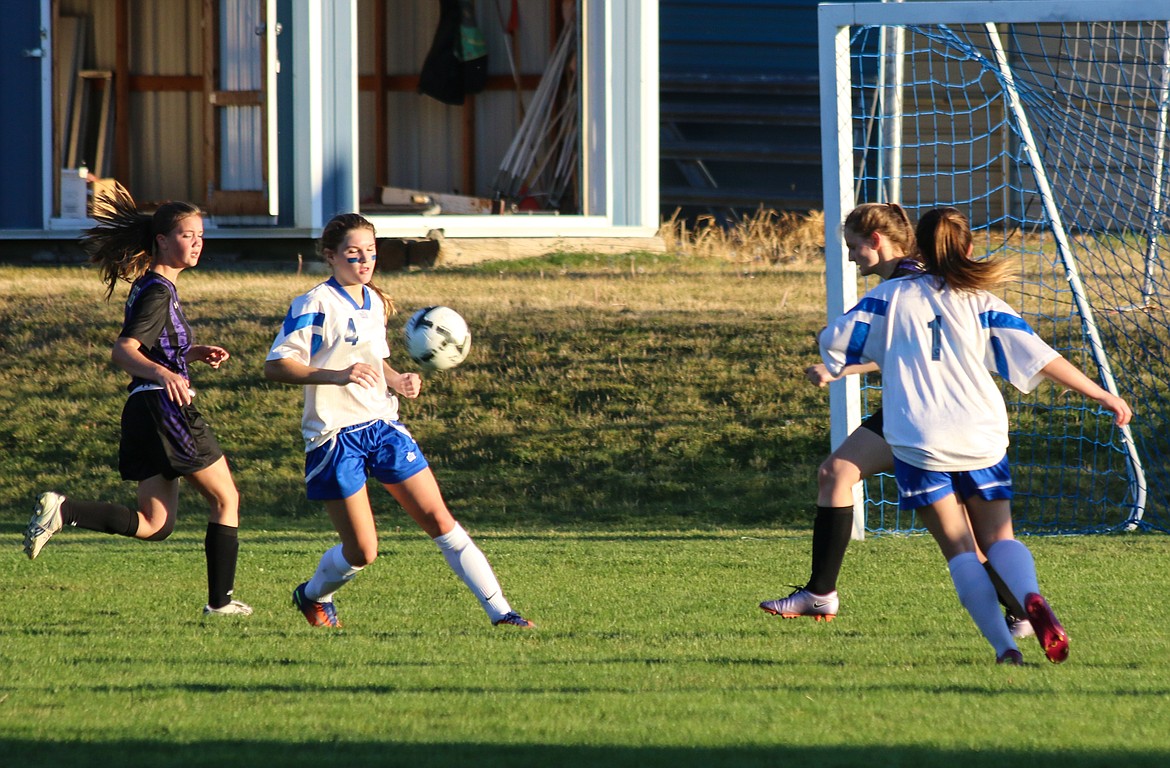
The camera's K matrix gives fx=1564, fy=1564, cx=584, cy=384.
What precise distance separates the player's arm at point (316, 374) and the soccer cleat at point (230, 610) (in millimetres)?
1170

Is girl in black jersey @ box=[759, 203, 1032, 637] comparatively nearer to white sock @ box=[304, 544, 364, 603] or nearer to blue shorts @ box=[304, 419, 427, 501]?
blue shorts @ box=[304, 419, 427, 501]

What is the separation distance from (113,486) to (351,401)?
18.0 ft

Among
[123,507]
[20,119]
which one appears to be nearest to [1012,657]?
[123,507]

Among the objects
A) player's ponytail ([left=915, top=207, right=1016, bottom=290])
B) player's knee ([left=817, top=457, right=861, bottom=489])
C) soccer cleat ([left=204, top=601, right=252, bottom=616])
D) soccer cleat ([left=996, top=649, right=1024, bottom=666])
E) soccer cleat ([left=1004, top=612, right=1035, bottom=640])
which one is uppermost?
player's ponytail ([left=915, top=207, right=1016, bottom=290])

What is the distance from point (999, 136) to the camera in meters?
18.1

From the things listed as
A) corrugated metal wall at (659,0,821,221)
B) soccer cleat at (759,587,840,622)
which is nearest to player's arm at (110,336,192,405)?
soccer cleat at (759,587,840,622)

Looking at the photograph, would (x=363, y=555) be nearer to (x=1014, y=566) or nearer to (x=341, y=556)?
(x=341, y=556)

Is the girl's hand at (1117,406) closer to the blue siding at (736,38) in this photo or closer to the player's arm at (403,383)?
the player's arm at (403,383)

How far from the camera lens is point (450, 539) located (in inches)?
227

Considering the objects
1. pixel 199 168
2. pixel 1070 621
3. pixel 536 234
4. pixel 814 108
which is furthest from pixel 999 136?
pixel 1070 621

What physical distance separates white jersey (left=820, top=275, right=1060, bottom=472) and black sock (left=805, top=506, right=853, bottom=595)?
2.70 feet

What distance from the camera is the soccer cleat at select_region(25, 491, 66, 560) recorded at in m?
6.32

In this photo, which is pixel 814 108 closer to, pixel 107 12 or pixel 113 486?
pixel 107 12

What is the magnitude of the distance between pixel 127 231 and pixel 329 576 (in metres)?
1.70
